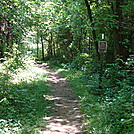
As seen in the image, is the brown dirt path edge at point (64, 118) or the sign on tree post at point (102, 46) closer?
the brown dirt path edge at point (64, 118)

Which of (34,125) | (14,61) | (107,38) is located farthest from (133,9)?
(34,125)

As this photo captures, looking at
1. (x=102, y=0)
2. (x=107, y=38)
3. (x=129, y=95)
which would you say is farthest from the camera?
(x=107, y=38)

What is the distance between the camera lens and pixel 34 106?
6918 mm

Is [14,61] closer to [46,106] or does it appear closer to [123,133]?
[46,106]

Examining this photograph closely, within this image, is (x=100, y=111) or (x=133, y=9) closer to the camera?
(x=100, y=111)

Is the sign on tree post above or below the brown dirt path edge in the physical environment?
above

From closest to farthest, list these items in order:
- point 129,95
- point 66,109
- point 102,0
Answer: point 129,95
point 66,109
point 102,0

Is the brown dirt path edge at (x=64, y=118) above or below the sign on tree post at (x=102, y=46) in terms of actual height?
below

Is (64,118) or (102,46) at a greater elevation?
(102,46)

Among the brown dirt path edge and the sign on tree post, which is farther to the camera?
the sign on tree post

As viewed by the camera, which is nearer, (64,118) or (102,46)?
(64,118)

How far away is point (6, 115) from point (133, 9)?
9.24 m

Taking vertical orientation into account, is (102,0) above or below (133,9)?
above

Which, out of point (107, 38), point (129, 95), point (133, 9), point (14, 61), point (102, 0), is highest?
point (102, 0)
